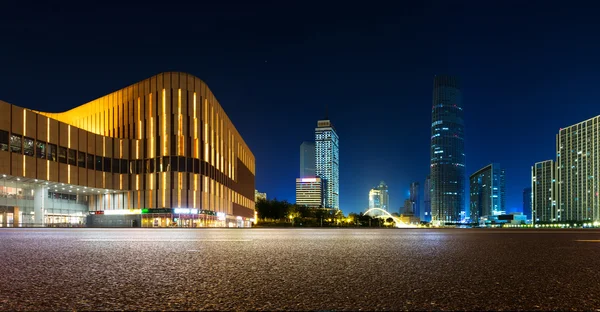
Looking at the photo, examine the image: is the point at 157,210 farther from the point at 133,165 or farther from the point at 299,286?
the point at 299,286

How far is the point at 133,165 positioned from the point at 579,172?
17313cm

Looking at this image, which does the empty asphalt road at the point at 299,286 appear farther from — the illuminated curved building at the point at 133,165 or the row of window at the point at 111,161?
the illuminated curved building at the point at 133,165

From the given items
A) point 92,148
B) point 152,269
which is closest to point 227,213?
point 92,148

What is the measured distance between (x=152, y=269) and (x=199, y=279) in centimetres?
80

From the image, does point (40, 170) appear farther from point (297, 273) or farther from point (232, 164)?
point (297, 273)

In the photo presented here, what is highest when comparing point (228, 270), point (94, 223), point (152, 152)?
point (152, 152)

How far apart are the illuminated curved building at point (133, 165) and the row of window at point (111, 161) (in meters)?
0.13

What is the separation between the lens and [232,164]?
84.6 m

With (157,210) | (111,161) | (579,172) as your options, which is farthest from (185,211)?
(579,172)

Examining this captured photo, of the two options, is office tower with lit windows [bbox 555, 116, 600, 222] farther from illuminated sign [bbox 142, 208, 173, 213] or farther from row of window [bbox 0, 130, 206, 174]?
illuminated sign [bbox 142, 208, 173, 213]

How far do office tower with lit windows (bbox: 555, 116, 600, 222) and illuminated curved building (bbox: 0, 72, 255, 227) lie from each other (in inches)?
6018

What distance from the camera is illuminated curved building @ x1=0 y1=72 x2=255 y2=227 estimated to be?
5375cm

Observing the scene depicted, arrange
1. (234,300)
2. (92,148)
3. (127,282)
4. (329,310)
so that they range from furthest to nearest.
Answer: (92,148)
(127,282)
(234,300)
(329,310)

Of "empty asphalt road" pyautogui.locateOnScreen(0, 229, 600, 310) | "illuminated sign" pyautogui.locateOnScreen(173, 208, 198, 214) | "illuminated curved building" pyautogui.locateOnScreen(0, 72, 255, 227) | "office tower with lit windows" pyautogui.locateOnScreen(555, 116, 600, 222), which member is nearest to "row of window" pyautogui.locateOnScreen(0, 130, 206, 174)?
"illuminated curved building" pyautogui.locateOnScreen(0, 72, 255, 227)
